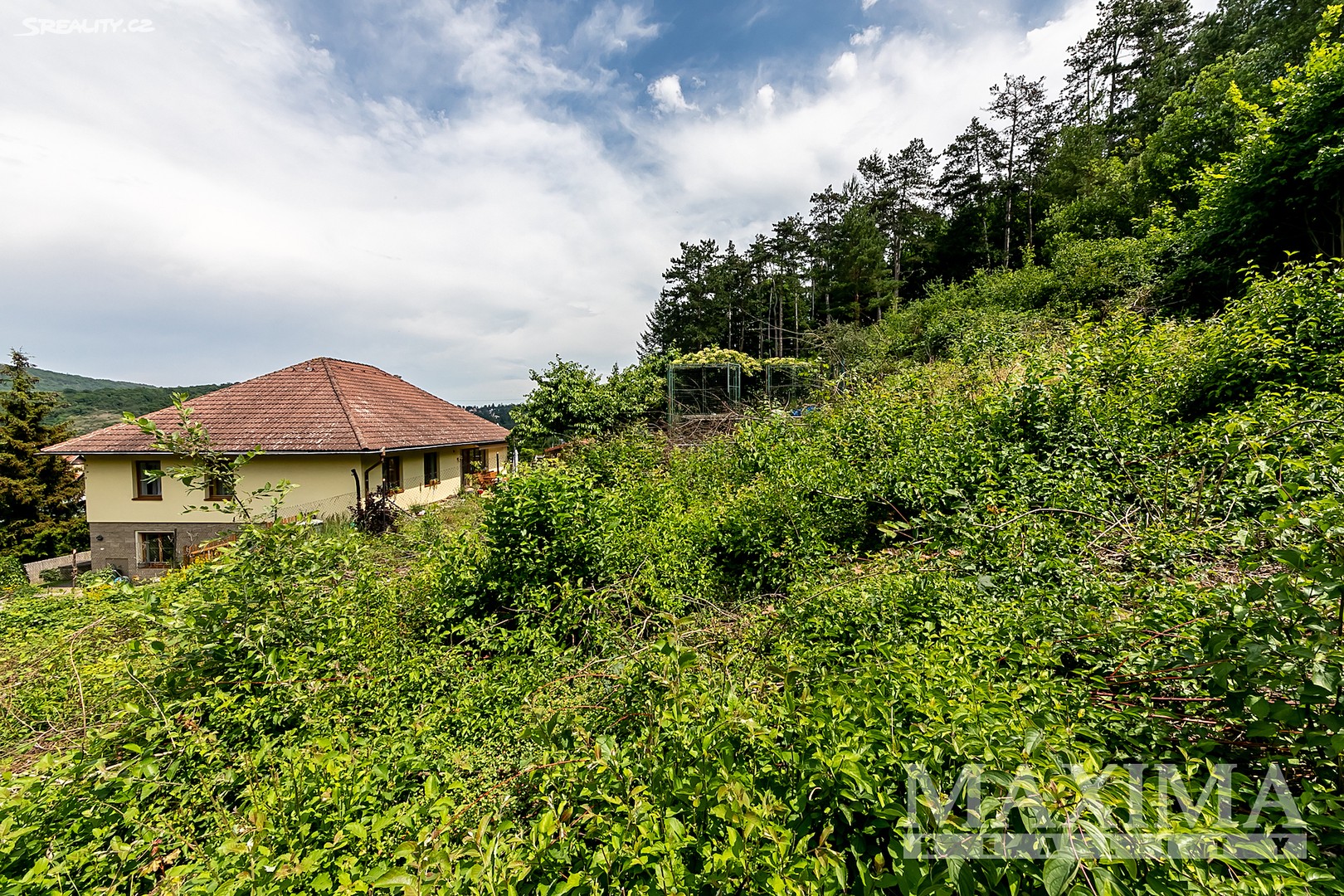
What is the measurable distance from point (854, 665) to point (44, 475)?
3216 centimetres

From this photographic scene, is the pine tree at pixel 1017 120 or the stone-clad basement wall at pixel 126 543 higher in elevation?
the pine tree at pixel 1017 120

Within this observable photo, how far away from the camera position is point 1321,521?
141 cm

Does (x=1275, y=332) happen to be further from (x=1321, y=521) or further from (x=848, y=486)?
(x=1321, y=521)

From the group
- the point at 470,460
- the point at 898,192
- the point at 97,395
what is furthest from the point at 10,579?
the point at 97,395

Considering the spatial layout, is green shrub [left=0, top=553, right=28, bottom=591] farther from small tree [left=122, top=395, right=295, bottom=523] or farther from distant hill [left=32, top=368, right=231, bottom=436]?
distant hill [left=32, top=368, right=231, bottom=436]

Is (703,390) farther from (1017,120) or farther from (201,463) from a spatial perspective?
(1017,120)

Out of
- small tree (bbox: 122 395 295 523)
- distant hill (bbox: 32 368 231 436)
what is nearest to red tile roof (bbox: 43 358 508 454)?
small tree (bbox: 122 395 295 523)

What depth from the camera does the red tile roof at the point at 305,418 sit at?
12812 mm

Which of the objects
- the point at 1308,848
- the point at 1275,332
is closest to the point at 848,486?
the point at 1308,848

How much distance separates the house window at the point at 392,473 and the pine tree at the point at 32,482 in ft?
53.4

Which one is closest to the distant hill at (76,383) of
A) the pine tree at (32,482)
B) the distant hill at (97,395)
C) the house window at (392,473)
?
the distant hill at (97,395)

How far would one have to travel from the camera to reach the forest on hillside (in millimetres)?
6879

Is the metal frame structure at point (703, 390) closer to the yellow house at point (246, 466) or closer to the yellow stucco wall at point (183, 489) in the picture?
the yellow house at point (246, 466)

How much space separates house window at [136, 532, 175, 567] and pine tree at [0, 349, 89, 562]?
11384mm
